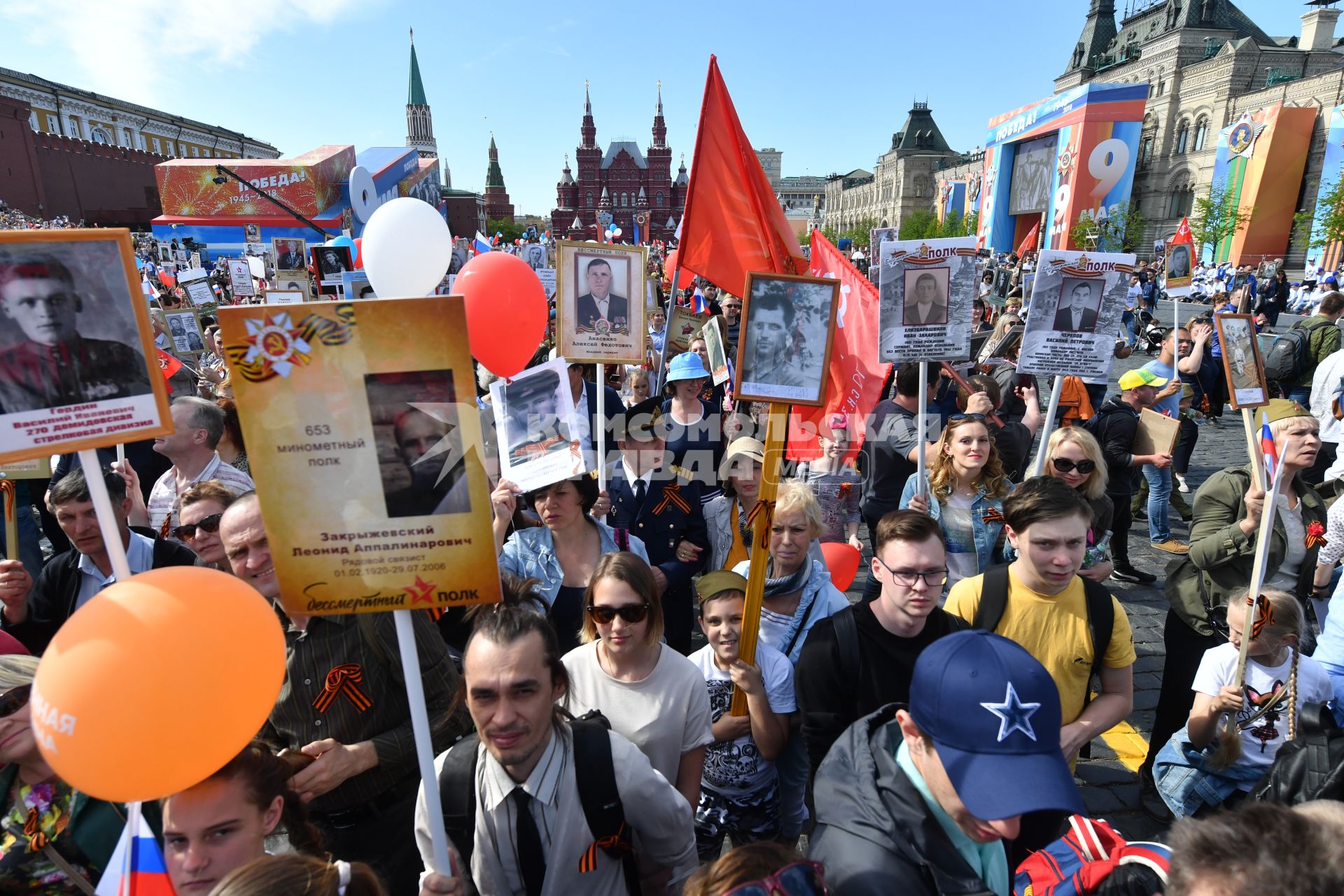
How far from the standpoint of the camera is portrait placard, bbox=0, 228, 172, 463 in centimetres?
166

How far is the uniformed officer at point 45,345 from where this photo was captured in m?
1.65

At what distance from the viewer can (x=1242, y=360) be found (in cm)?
368

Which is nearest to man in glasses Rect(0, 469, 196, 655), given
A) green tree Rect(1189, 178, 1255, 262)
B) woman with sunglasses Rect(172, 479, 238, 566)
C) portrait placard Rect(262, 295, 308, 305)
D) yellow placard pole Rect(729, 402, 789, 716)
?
woman with sunglasses Rect(172, 479, 238, 566)

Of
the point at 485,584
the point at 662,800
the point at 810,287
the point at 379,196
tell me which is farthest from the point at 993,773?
the point at 379,196

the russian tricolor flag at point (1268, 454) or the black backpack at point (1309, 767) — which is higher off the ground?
the russian tricolor flag at point (1268, 454)

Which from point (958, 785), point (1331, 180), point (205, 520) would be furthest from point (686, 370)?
point (1331, 180)

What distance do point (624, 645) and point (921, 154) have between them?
99.0 m

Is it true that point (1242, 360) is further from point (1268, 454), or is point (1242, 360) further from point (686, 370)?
point (686, 370)

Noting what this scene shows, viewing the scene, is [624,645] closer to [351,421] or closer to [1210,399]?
[351,421]

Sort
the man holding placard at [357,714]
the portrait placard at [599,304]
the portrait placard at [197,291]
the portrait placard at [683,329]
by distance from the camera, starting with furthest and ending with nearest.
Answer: the portrait placard at [197,291]
the portrait placard at [683,329]
the portrait placard at [599,304]
the man holding placard at [357,714]

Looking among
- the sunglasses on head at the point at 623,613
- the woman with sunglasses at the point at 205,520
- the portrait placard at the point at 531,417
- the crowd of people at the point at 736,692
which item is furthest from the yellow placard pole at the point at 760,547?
the woman with sunglasses at the point at 205,520

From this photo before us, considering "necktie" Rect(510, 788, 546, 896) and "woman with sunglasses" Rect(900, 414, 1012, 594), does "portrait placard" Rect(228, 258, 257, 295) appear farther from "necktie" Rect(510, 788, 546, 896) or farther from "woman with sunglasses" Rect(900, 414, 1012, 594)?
"necktie" Rect(510, 788, 546, 896)

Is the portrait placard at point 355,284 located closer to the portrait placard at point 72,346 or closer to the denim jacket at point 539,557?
the denim jacket at point 539,557

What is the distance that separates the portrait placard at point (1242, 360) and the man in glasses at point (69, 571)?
17.5 ft
